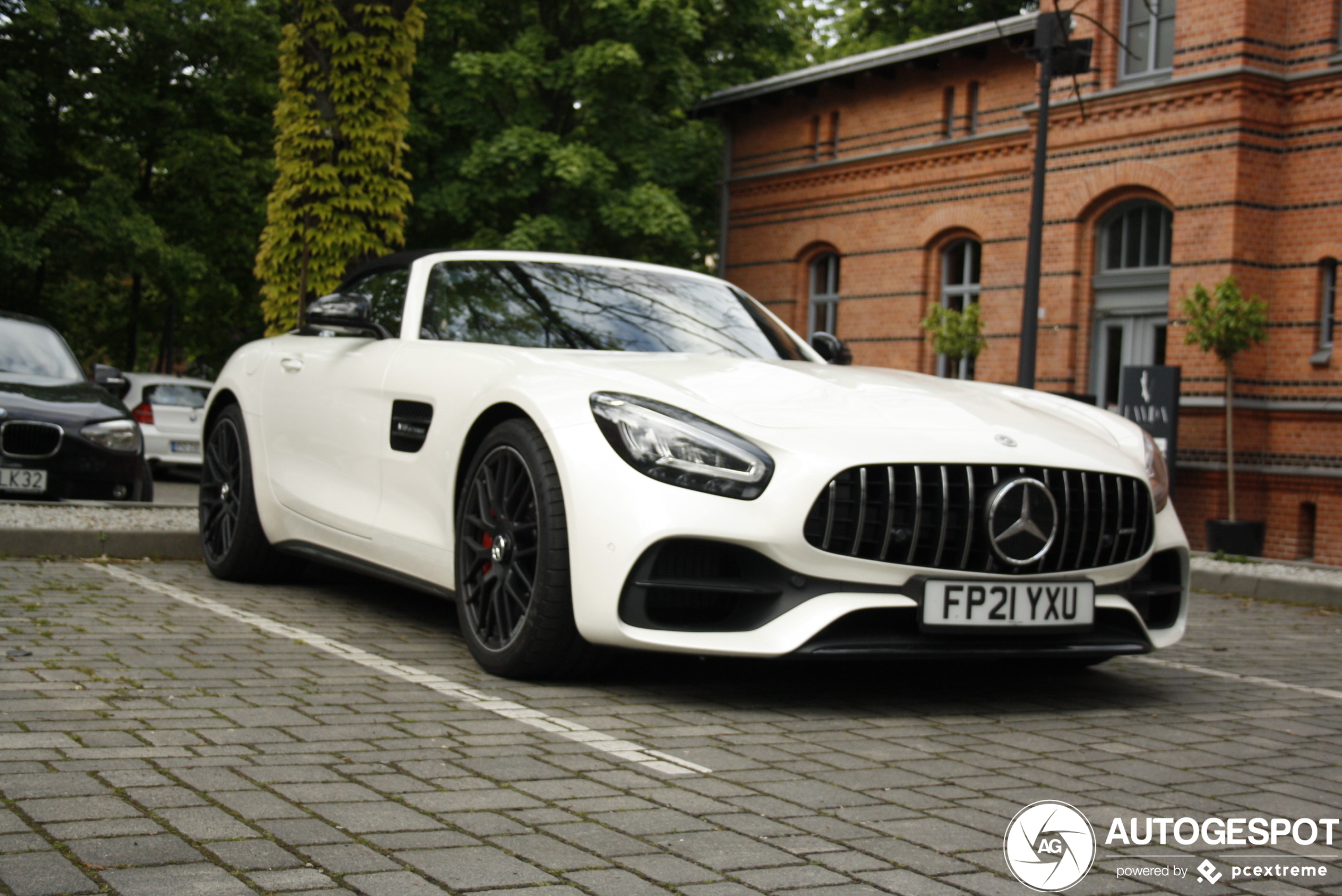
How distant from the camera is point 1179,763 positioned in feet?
12.9

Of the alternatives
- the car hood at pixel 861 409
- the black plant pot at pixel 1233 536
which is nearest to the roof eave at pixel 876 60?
the black plant pot at pixel 1233 536

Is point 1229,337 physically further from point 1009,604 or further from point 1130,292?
point 1009,604

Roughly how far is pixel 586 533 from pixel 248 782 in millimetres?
1373

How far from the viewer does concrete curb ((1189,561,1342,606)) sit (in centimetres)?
978

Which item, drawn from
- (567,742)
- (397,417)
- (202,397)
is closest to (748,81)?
(202,397)

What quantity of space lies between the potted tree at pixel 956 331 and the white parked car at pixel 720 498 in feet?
47.0

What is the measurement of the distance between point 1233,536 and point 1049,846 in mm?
14263

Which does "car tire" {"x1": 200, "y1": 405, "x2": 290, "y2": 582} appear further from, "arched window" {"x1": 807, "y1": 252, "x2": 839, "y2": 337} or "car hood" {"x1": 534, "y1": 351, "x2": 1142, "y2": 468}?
"arched window" {"x1": 807, "y1": 252, "x2": 839, "y2": 337}

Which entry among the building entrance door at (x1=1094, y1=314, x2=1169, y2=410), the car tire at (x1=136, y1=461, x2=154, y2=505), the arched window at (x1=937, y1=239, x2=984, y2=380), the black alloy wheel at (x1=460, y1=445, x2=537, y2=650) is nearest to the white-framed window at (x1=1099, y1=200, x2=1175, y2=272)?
the building entrance door at (x1=1094, y1=314, x2=1169, y2=410)

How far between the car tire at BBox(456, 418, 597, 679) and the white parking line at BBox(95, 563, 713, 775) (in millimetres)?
214

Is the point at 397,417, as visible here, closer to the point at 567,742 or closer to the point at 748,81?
the point at 567,742

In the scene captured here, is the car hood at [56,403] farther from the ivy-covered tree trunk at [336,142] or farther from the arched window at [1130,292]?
the arched window at [1130,292]

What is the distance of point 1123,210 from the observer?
744 inches

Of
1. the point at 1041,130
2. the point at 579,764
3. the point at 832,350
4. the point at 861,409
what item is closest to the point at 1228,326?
the point at 1041,130
